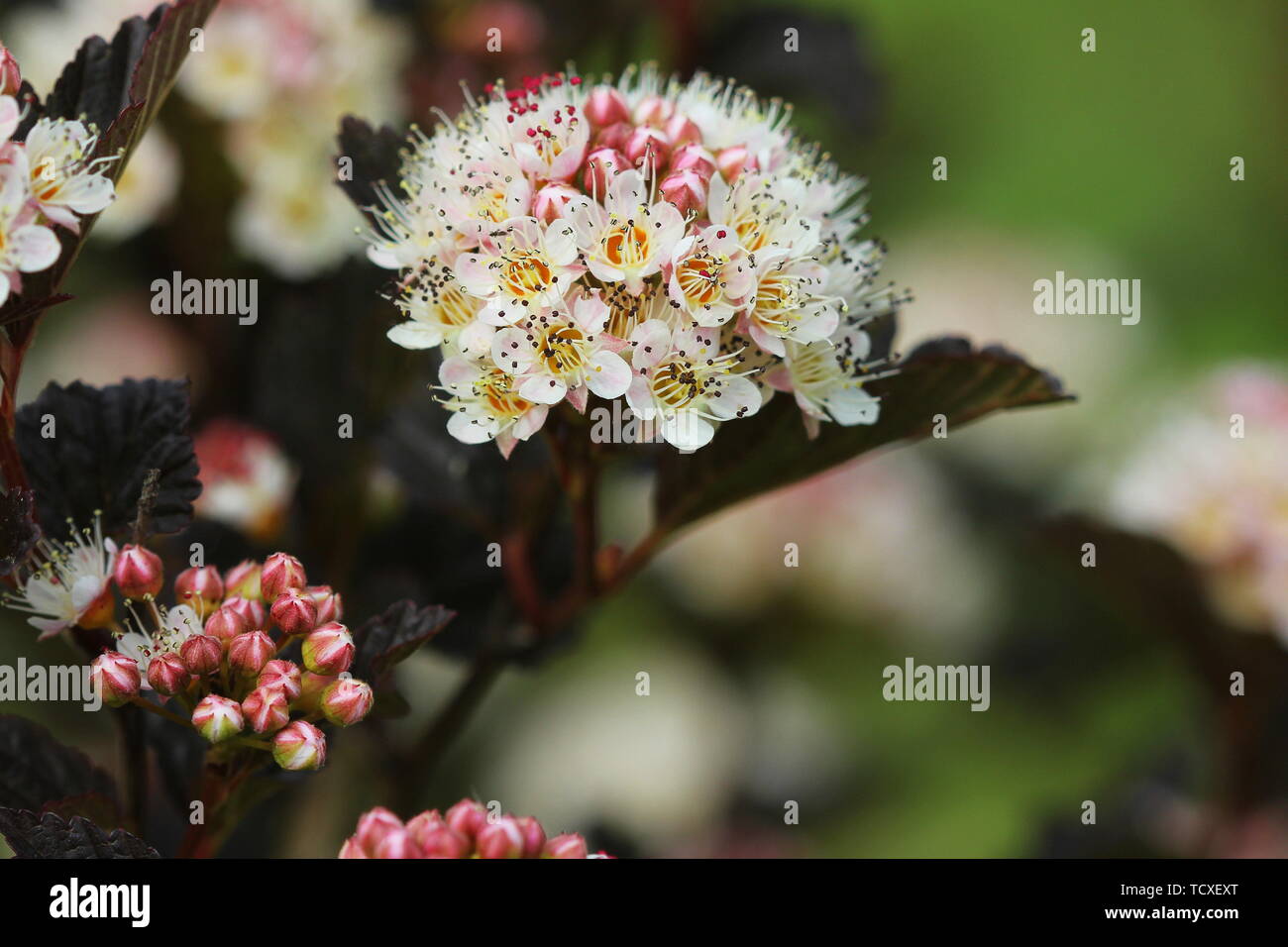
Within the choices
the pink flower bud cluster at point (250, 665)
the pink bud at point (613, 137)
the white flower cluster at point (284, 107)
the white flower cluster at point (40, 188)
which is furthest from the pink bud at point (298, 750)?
the white flower cluster at point (284, 107)

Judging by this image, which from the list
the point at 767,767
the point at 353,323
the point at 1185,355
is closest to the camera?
the point at 353,323

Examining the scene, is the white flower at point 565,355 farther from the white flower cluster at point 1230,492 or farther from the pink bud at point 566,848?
the white flower cluster at point 1230,492

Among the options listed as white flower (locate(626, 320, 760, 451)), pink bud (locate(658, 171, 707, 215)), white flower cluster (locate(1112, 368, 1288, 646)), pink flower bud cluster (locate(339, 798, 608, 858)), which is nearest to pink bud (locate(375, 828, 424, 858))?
pink flower bud cluster (locate(339, 798, 608, 858))

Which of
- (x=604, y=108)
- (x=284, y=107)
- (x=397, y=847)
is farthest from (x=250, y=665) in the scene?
(x=284, y=107)

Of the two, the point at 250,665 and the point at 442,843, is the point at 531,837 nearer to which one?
the point at 442,843

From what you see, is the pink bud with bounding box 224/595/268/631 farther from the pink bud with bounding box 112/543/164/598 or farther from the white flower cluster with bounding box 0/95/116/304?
the white flower cluster with bounding box 0/95/116/304
